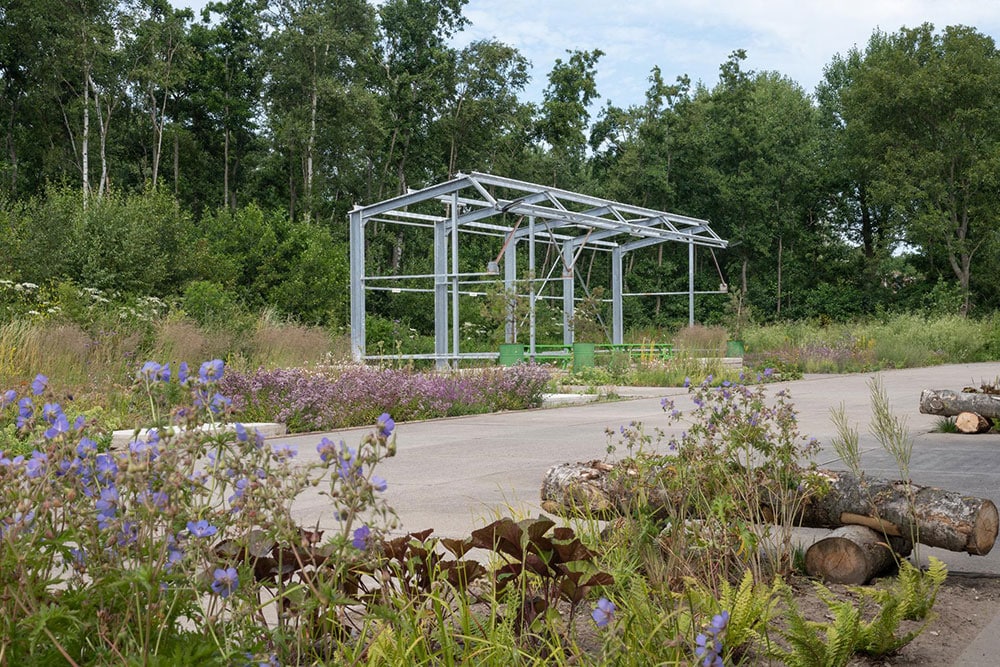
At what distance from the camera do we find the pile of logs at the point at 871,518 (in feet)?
11.7

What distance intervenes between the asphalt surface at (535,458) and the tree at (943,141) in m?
24.7

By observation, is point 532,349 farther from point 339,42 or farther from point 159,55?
point 159,55

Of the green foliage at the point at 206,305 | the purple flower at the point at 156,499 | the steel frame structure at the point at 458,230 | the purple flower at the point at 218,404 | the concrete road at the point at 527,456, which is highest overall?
the steel frame structure at the point at 458,230

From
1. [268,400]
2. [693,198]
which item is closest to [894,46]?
[693,198]

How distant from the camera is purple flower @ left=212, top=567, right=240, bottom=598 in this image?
1.85 meters

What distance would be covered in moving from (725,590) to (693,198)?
38.4 meters

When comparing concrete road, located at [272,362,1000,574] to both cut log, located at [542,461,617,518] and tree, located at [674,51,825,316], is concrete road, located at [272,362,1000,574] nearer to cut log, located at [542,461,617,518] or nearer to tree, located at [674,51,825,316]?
cut log, located at [542,461,617,518]

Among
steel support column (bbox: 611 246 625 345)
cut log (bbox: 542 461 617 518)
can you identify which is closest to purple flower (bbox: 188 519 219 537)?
cut log (bbox: 542 461 617 518)

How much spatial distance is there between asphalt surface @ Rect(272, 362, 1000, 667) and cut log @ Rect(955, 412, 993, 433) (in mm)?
114

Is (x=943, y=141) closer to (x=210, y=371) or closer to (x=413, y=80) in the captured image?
(x=413, y=80)

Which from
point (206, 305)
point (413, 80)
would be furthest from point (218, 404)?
point (413, 80)

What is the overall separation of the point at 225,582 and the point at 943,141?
127ft

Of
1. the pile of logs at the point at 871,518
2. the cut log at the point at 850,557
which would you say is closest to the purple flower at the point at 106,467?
the pile of logs at the point at 871,518

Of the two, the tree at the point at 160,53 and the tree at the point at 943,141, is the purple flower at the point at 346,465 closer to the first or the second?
the tree at the point at 160,53
